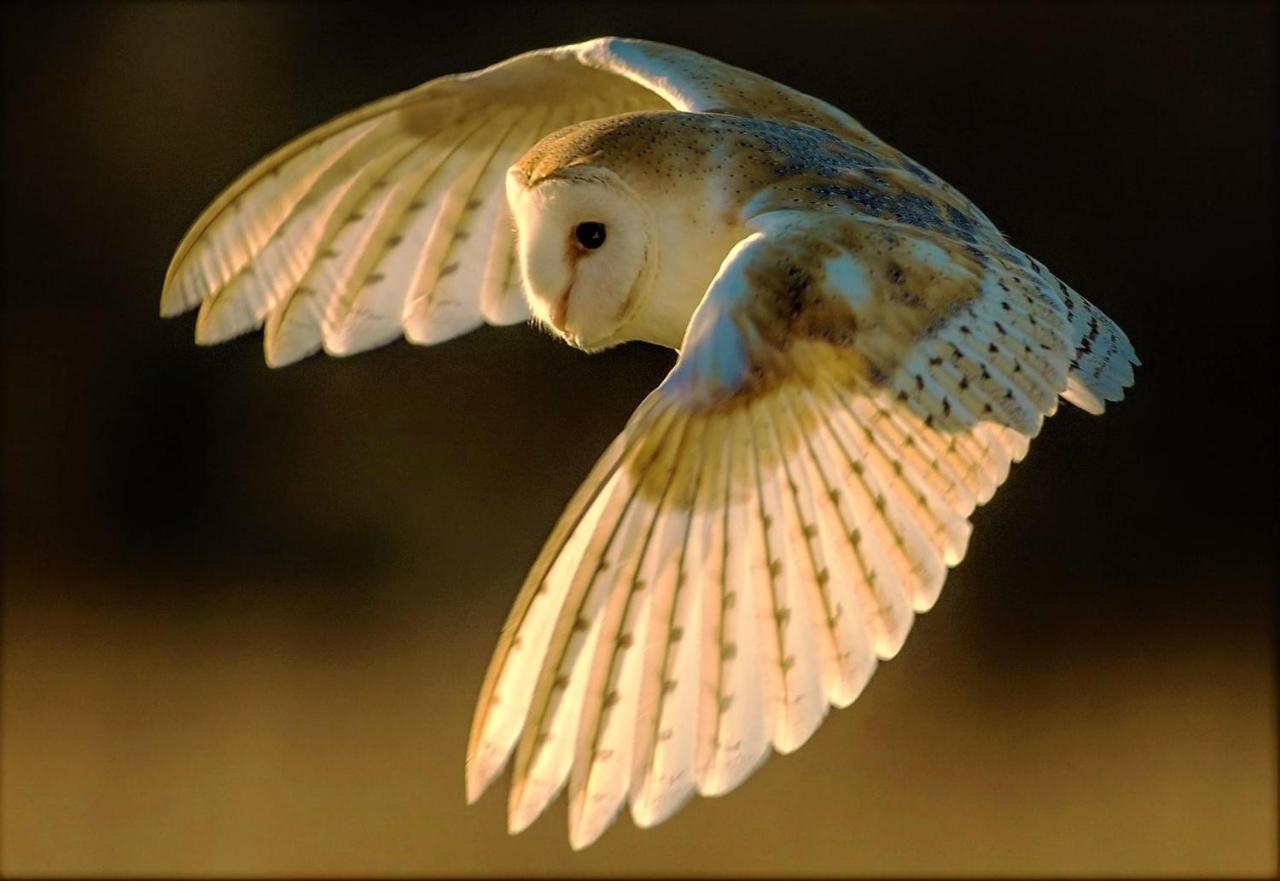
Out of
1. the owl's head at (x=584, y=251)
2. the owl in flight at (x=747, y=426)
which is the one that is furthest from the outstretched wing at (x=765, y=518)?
the owl's head at (x=584, y=251)

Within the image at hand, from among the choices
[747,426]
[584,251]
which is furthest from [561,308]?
[747,426]

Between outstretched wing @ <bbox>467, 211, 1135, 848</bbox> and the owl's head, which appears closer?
outstretched wing @ <bbox>467, 211, 1135, 848</bbox>

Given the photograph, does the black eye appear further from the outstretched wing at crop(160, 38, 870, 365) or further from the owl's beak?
the outstretched wing at crop(160, 38, 870, 365)

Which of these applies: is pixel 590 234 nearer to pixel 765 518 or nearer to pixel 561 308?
pixel 561 308

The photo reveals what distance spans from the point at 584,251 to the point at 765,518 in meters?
0.31

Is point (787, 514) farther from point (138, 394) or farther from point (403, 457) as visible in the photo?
point (138, 394)

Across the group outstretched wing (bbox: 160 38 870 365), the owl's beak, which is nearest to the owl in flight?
the owl's beak

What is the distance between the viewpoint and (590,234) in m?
1.50

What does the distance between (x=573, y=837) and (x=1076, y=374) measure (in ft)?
1.80

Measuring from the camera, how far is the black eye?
150cm

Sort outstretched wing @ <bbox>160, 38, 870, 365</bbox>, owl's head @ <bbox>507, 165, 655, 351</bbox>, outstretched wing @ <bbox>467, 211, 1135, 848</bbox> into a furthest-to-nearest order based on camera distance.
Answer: outstretched wing @ <bbox>160, 38, 870, 365</bbox>
owl's head @ <bbox>507, 165, 655, 351</bbox>
outstretched wing @ <bbox>467, 211, 1135, 848</bbox>

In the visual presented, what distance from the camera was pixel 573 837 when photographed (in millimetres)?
1153

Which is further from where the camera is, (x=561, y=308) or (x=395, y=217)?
(x=395, y=217)

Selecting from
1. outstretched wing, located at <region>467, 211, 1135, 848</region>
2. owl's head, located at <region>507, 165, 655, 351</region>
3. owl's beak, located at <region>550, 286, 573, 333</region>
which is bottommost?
outstretched wing, located at <region>467, 211, 1135, 848</region>
